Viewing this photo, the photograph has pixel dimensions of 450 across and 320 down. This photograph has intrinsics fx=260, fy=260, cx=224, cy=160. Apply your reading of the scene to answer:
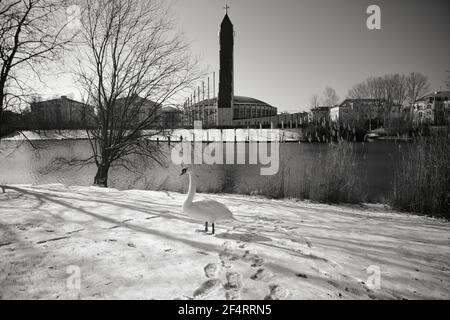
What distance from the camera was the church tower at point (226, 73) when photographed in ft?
253

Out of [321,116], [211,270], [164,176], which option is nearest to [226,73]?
[321,116]

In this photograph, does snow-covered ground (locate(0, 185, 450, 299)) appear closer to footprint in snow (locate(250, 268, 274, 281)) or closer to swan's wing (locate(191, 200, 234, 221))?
footprint in snow (locate(250, 268, 274, 281))

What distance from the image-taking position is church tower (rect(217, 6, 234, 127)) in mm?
77188

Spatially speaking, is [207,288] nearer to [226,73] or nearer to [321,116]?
[321,116]

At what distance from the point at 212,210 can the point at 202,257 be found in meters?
1.02

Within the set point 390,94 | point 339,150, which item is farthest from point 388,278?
point 390,94

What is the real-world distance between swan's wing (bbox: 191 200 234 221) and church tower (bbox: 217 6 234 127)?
77564 millimetres

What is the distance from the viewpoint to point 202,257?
324 cm

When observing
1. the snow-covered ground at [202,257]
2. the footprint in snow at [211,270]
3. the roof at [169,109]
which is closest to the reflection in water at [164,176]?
the roof at [169,109]

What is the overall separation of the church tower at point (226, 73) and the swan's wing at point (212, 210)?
7756cm

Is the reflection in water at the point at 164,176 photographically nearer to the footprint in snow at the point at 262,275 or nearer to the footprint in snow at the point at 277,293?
the footprint in snow at the point at 262,275

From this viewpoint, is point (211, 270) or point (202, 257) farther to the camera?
point (202, 257)

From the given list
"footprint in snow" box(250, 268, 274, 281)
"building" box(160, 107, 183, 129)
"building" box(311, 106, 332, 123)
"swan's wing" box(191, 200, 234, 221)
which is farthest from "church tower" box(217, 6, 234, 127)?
"footprint in snow" box(250, 268, 274, 281)

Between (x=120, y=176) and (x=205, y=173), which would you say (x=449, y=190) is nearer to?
(x=205, y=173)
